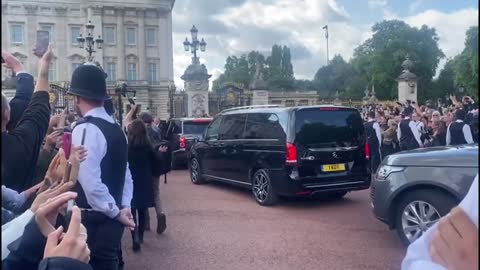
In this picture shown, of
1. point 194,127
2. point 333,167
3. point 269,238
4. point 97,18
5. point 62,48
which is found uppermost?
point 97,18

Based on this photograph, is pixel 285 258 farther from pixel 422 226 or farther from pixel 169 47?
pixel 169 47

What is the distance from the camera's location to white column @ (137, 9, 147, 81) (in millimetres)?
71000

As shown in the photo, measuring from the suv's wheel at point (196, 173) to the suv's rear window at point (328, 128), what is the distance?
4156mm

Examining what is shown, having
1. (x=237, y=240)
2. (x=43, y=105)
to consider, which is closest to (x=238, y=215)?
(x=237, y=240)

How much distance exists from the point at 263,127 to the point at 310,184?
1.49 meters

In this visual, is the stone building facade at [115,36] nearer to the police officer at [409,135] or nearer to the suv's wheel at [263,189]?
the police officer at [409,135]

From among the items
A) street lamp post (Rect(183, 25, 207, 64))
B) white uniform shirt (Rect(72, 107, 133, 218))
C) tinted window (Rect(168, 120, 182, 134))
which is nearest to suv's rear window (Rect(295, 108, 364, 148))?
white uniform shirt (Rect(72, 107, 133, 218))

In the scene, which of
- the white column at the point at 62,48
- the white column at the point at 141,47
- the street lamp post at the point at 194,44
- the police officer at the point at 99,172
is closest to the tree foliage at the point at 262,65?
the white column at the point at 141,47

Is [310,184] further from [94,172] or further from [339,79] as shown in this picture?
[339,79]

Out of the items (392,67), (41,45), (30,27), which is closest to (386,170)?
(41,45)

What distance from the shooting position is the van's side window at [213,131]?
1178 centimetres

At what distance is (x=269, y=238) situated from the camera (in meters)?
7.08

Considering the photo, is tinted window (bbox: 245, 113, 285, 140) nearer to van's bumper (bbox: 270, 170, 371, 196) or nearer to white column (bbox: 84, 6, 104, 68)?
van's bumper (bbox: 270, 170, 371, 196)

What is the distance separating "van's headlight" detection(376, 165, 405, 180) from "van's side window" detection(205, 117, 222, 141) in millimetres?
5395
